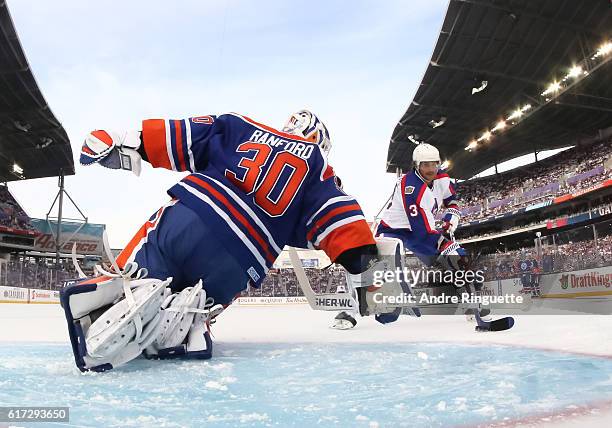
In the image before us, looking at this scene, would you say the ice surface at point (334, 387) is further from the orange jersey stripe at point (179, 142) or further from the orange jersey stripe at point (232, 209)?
the orange jersey stripe at point (179, 142)

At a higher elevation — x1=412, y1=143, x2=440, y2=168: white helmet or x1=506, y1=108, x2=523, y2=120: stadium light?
x1=506, y1=108, x2=523, y2=120: stadium light

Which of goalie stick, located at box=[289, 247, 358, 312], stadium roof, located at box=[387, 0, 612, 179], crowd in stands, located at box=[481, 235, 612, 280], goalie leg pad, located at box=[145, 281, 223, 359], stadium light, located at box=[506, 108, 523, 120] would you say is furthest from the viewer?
stadium light, located at box=[506, 108, 523, 120]

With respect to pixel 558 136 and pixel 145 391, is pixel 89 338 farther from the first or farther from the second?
pixel 558 136

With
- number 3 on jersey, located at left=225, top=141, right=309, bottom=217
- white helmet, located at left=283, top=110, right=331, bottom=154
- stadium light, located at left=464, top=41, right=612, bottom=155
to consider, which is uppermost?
stadium light, located at left=464, top=41, right=612, bottom=155

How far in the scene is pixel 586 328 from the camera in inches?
90.6

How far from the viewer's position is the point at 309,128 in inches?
79.4

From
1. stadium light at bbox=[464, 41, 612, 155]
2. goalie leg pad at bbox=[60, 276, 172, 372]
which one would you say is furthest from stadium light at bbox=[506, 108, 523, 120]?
goalie leg pad at bbox=[60, 276, 172, 372]

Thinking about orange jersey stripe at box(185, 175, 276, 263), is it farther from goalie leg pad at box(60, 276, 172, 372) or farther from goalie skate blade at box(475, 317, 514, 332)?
goalie skate blade at box(475, 317, 514, 332)

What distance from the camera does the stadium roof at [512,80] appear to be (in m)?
13.0

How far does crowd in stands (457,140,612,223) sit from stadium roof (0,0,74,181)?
1845 centimetres

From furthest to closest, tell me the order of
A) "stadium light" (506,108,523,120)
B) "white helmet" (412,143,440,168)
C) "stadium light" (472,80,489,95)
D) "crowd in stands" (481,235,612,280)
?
"stadium light" (506,108,523,120)
"stadium light" (472,80,489,95)
"crowd in stands" (481,235,612,280)
"white helmet" (412,143,440,168)

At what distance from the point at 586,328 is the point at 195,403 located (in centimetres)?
205

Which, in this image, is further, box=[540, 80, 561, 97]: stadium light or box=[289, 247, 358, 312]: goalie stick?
box=[540, 80, 561, 97]: stadium light

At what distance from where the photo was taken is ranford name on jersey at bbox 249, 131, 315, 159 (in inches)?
67.1
